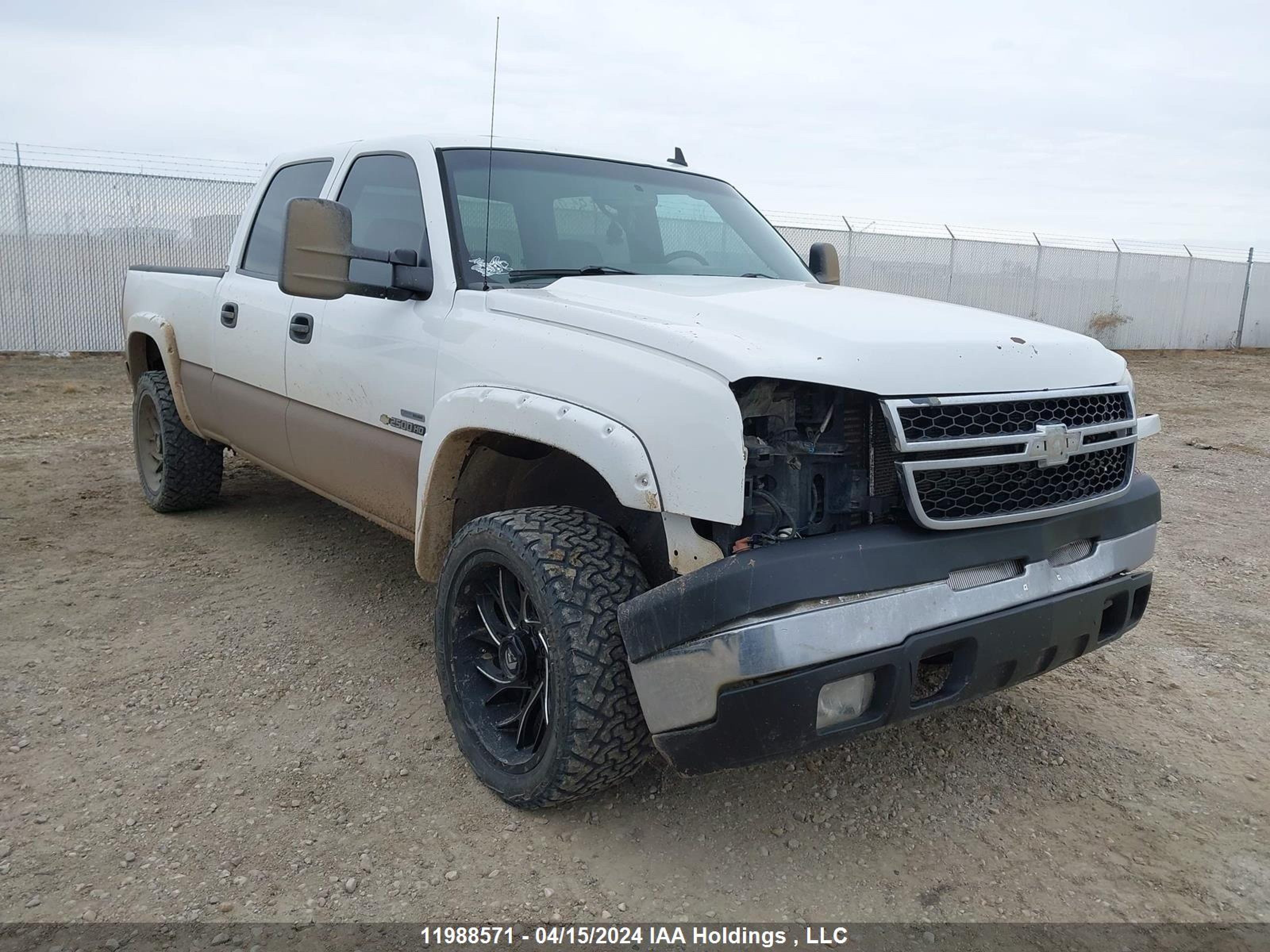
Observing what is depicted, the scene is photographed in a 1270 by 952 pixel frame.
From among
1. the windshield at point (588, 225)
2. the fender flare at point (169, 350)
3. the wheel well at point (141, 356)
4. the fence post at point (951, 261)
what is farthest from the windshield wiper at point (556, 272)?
the fence post at point (951, 261)

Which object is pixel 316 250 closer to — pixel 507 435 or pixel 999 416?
pixel 507 435

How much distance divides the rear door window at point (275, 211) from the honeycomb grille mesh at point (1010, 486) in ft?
10.1

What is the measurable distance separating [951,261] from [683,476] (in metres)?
20.5

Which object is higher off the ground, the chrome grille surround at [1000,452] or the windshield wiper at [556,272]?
the windshield wiper at [556,272]

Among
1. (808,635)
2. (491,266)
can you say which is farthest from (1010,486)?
(491,266)

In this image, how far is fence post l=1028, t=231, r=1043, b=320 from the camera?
22141 millimetres

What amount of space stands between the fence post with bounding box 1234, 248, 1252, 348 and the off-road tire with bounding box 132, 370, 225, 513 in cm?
2703

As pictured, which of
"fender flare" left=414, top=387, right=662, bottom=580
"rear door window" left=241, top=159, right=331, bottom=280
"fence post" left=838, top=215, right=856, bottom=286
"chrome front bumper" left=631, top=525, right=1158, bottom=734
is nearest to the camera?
"chrome front bumper" left=631, top=525, right=1158, bottom=734

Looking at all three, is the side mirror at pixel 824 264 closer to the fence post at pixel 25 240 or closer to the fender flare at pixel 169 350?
the fender flare at pixel 169 350

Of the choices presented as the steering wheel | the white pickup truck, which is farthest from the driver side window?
the steering wheel

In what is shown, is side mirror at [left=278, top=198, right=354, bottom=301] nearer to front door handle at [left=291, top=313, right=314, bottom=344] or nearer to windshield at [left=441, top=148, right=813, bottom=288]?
windshield at [left=441, top=148, right=813, bottom=288]

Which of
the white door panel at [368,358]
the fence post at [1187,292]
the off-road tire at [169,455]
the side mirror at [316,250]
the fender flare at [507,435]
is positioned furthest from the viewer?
the fence post at [1187,292]

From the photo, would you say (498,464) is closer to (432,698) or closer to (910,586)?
(432,698)

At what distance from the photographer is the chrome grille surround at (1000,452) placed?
235 centimetres
